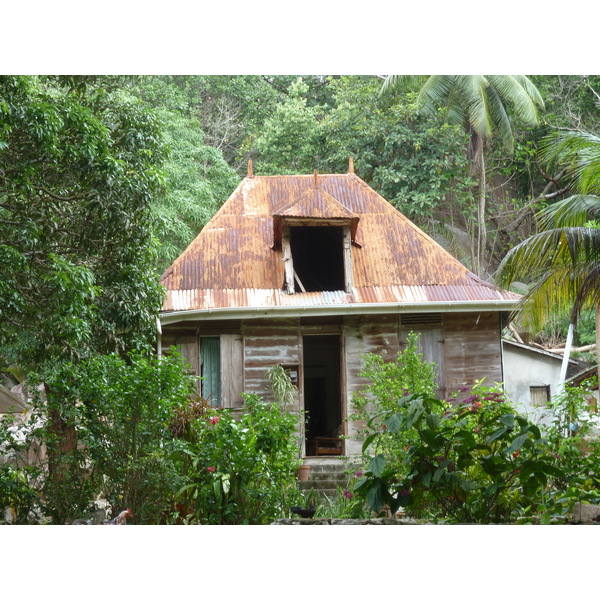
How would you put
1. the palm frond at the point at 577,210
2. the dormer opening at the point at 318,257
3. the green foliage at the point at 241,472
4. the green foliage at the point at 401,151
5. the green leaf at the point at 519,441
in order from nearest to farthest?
the green leaf at the point at 519,441 < the green foliage at the point at 241,472 < the palm frond at the point at 577,210 < the dormer opening at the point at 318,257 < the green foliage at the point at 401,151

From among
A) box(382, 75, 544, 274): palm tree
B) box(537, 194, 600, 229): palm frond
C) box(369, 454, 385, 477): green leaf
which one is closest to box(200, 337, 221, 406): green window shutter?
box(382, 75, 544, 274): palm tree

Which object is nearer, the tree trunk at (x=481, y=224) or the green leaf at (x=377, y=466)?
the green leaf at (x=377, y=466)

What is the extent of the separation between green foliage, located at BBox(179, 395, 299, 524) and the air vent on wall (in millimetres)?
2094

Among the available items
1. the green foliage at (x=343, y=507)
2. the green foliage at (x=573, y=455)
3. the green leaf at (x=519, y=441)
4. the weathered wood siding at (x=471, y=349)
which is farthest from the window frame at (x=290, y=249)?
the green leaf at (x=519, y=441)

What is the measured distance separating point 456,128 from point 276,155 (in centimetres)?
259

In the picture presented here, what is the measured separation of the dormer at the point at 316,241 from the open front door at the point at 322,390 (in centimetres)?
55

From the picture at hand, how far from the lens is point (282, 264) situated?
293 inches

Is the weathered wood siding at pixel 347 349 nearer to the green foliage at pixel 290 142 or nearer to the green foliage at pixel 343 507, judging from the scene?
the green foliage at pixel 343 507

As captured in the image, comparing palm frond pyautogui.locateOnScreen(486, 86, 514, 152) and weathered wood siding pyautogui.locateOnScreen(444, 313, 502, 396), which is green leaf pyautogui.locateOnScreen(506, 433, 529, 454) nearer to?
weathered wood siding pyautogui.locateOnScreen(444, 313, 502, 396)

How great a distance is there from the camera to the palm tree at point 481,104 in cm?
698

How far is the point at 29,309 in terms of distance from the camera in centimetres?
576

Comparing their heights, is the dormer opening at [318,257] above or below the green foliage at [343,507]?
above
